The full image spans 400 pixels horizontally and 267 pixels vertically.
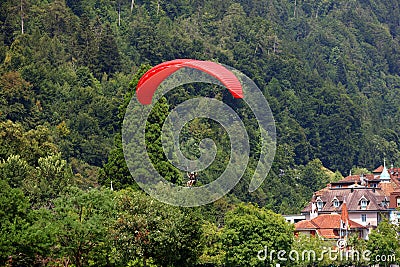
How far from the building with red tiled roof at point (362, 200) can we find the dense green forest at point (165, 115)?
8.05 meters

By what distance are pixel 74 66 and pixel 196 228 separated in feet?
206

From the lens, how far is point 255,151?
104 meters

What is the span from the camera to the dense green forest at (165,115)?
127ft

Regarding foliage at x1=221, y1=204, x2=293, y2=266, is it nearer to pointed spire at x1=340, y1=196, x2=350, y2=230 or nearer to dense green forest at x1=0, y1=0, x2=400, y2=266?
dense green forest at x1=0, y1=0, x2=400, y2=266

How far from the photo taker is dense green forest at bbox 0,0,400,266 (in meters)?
38.8

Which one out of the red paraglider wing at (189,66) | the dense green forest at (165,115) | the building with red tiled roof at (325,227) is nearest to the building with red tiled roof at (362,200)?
the building with red tiled roof at (325,227)

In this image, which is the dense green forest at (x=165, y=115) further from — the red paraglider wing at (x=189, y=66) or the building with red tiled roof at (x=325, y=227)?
the building with red tiled roof at (x=325, y=227)

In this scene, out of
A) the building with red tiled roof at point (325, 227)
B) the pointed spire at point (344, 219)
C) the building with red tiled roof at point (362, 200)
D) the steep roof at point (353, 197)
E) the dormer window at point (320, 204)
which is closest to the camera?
the building with red tiled roof at point (325, 227)

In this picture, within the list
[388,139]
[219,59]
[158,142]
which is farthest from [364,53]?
[158,142]

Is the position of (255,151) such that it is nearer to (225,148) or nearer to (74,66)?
(225,148)

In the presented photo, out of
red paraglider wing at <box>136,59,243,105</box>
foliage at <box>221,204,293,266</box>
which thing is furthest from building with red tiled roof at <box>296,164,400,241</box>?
→ red paraglider wing at <box>136,59,243,105</box>

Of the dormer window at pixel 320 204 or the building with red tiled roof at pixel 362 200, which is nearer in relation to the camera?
the building with red tiled roof at pixel 362 200

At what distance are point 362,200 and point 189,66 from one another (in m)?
44.0

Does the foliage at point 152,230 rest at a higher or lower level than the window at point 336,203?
higher
